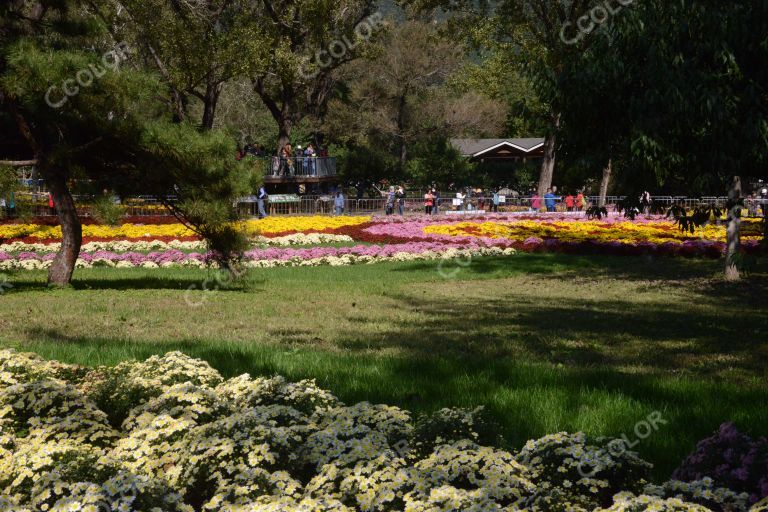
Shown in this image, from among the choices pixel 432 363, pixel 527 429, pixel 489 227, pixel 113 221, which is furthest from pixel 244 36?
pixel 527 429

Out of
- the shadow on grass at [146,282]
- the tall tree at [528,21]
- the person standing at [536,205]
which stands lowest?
the shadow on grass at [146,282]

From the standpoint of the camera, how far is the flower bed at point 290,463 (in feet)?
10.3

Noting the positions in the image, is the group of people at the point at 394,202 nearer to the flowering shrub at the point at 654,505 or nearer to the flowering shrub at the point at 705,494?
the flowering shrub at the point at 705,494

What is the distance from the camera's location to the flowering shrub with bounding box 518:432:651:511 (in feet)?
11.2

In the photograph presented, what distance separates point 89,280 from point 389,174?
3901 cm

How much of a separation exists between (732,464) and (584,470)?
668 mm

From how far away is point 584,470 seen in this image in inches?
140

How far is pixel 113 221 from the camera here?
12.8m

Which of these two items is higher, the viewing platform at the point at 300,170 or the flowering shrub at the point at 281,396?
the viewing platform at the point at 300,170

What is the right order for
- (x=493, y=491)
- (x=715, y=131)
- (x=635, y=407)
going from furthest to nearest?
(x=715, y=131)
(x=635, y=407)
(x=493, y=491)

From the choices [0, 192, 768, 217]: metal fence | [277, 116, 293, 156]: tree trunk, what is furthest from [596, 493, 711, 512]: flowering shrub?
[277, 116, 293, 156]: tree trunk

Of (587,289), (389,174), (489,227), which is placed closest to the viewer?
(587,289)

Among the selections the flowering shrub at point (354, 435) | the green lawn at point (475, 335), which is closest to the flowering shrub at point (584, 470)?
the flowering shrub at point (354, 435)

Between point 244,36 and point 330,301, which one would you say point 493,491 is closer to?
point 330,301
